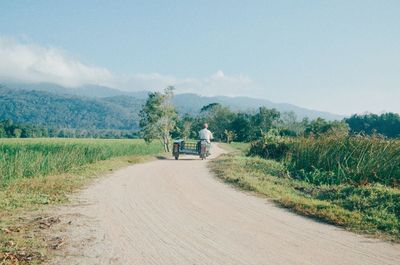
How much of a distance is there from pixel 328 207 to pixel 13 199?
7.99 meters

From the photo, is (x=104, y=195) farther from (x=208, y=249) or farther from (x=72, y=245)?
(x=208, y=249)

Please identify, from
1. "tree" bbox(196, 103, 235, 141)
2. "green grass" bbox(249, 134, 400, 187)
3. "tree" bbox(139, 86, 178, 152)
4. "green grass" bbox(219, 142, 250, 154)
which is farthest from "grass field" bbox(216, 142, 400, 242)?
"tree" bbox(196, 103, 235, 141)

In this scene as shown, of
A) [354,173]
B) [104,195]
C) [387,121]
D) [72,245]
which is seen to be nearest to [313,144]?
[354,173]

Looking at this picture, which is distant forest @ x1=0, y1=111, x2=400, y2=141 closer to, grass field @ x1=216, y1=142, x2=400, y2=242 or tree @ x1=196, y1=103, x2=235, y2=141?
tree @ x1=196, y1=103, x2=235, y2=141

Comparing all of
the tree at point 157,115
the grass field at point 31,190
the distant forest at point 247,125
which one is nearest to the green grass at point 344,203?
the grass field at point 31,190

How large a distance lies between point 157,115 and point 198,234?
1005 inches

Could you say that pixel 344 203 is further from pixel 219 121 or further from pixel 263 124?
pixel 219 121

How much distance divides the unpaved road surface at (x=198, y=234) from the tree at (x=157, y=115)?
21044 mm

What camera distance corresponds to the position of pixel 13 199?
957cm

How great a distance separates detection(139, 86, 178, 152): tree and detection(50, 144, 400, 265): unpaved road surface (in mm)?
21044

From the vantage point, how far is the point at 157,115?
1258 inches

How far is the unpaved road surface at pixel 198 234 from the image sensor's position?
569 centimetres

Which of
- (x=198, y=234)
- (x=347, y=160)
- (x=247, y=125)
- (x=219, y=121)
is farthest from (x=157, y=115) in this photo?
(x=219, y=121)

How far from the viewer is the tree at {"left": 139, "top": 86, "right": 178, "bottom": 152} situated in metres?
31.7
